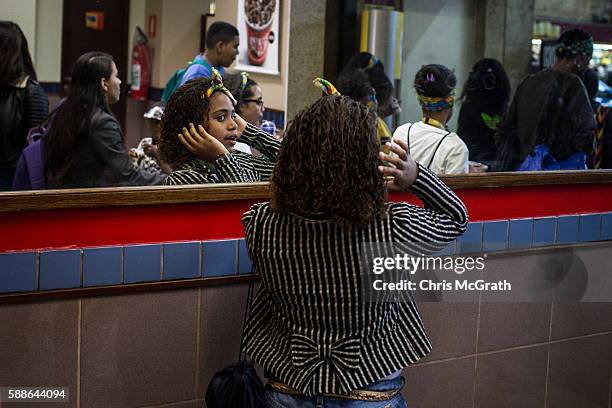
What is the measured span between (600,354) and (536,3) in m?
2.04

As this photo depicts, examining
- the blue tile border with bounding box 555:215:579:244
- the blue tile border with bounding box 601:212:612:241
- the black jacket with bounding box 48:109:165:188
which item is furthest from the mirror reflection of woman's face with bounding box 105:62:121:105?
the blue tile border with bounding box 601:212:612:241

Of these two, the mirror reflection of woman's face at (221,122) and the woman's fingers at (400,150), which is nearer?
the woman's fingers at (400,150)

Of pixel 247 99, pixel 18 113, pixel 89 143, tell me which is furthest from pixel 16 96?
pixel 247 99

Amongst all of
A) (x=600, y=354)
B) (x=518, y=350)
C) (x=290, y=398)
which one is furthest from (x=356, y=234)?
(x=600, y=354)

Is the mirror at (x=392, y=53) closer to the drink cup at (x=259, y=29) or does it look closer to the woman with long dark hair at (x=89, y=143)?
the drink cup at (x=259, y=29)

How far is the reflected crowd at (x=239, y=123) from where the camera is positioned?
8.91 ft

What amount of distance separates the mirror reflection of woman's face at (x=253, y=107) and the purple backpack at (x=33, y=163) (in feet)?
2.93

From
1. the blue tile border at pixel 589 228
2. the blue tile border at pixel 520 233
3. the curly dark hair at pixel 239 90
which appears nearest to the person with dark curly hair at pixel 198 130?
A: the curly dark hair at pixel 239 90

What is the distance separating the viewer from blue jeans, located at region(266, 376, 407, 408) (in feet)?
7.31

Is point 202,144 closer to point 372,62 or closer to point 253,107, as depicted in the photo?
point 253,107

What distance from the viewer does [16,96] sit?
3.26m

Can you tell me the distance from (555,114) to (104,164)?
2240mm

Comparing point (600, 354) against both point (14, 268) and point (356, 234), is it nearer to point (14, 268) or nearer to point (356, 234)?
point (356, 234)

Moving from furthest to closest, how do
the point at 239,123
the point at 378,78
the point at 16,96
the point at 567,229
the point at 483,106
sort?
1. the point at 378,78
2. the point at 483,106
3. the point at 567,229
4. the point at 16,96
5. the point at 239,123
